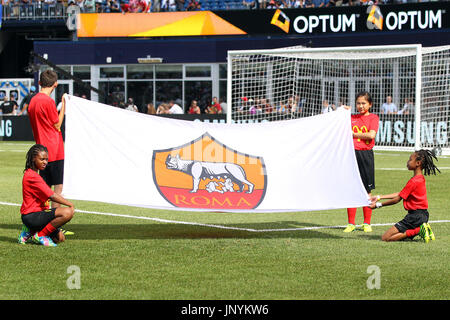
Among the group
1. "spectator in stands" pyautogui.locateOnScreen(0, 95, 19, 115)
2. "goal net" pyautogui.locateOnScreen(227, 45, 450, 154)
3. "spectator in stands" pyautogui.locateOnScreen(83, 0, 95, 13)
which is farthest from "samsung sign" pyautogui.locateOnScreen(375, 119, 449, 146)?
"spectator in stands" pyautogui.locateOnScreen(83, 0, 95, 13)

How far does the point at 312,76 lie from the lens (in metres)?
26.3

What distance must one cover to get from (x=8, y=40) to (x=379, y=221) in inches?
1853

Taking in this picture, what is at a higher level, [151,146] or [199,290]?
[151,146]

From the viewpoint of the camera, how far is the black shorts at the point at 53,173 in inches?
408

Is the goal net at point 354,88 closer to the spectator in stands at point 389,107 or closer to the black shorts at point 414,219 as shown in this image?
the spectator in stands at point 389,107

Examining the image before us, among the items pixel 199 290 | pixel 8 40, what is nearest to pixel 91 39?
pixel 8 40

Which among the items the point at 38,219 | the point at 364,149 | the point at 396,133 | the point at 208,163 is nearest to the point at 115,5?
the point at 396,133

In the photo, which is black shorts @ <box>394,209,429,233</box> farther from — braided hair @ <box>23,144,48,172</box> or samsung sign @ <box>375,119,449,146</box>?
samsung sign @ <box>375,119,449,146</box>

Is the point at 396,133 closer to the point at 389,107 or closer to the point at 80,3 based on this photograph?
the point at 389,107

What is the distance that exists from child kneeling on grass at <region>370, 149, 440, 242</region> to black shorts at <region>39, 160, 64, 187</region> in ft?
13.5

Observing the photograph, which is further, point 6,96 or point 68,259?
point 6,96

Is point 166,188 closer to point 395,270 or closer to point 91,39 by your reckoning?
point 395,270

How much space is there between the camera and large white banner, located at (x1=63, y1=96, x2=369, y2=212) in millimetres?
9859

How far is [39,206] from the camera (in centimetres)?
948
